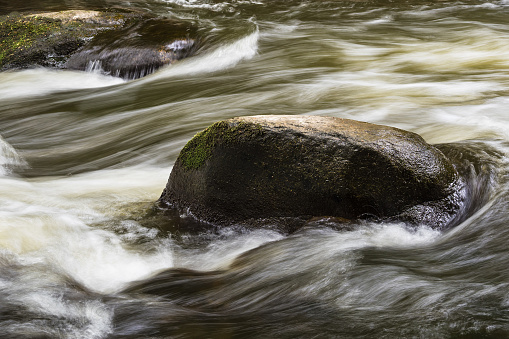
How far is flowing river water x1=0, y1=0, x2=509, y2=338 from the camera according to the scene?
8.24 feet

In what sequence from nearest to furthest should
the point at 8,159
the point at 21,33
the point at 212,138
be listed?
the point at 212,138, the point at 8,159, the point at 21,33

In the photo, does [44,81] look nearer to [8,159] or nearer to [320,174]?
[8,159]

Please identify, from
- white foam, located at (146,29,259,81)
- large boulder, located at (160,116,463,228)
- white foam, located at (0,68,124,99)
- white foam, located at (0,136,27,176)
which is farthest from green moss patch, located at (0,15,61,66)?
large boulder, located at (160,116,463,228)

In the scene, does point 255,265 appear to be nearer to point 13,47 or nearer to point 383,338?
point 383,338

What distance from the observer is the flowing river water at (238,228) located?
251 centimetres

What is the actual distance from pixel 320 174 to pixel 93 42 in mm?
5868

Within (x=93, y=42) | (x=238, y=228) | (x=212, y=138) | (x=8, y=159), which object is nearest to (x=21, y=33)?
(x=93, y=42)

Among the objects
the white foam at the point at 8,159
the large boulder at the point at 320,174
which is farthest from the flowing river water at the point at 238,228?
the large boulder at the point at 320,174

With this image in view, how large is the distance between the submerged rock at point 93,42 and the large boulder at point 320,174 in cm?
452

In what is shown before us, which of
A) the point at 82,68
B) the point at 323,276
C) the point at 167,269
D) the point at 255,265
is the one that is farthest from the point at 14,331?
the point at 82,68

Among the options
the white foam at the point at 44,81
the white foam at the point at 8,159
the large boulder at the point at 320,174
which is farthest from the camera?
the white foam at the point at 44,81

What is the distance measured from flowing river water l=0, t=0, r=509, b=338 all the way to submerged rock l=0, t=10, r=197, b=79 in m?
0.26

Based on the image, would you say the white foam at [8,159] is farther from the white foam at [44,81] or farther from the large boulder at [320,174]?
the large boulder at [320,174]

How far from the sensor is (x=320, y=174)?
11.0 ft
